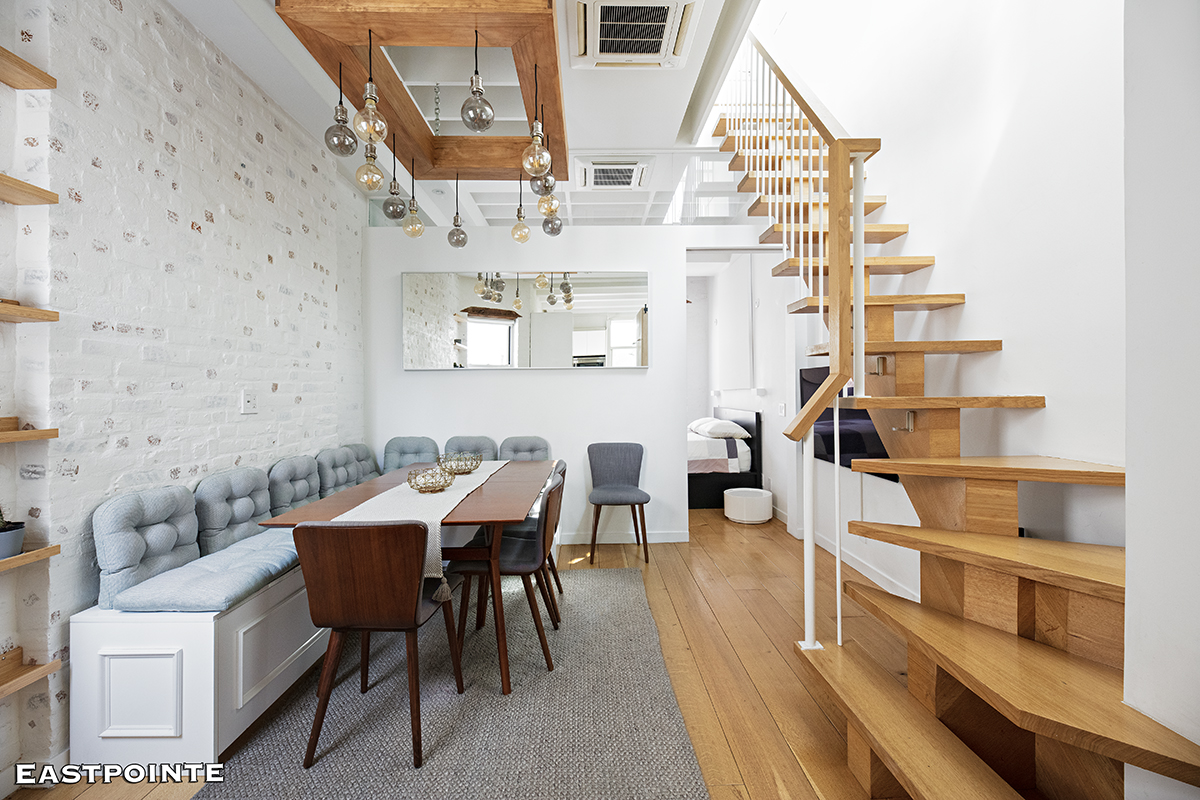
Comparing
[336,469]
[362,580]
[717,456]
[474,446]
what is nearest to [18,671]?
[362,580]

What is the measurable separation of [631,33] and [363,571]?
2.70 m

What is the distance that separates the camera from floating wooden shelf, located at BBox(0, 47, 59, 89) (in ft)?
5.19

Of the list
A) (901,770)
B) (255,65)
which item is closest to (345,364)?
(255,65)

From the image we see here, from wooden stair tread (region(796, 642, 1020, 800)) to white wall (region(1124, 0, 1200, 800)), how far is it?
0.92 feet

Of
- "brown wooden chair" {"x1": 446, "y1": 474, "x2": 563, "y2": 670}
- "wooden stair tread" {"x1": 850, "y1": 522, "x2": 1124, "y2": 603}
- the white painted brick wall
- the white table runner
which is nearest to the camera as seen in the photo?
"wooden stair tread" {"x1": 850, "y1": 522, "x2": 1124, "y2": 603}

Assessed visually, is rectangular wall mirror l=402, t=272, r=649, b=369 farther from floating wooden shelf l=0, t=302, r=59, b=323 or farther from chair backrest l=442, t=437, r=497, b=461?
floating wooden shelf l=0, t=302, r=59, b=323

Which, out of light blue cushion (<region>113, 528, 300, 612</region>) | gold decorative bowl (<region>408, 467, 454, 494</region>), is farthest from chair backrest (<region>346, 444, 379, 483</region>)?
light blue cushion (<region>113, 528, 300, 612</region>)

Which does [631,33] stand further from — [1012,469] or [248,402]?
[248,402]

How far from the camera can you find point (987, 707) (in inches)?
54.6

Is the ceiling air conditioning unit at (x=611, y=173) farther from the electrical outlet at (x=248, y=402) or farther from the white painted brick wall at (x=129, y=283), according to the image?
the electrical outlet at (x=248, y=402)

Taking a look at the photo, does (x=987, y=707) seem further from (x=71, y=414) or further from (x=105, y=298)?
(x=105, y=298)

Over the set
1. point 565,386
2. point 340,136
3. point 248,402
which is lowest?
point 248,402

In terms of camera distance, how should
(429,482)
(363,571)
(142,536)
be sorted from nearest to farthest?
(363,571) < (142,536) < (429,482)

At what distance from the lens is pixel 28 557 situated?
1.59 m
